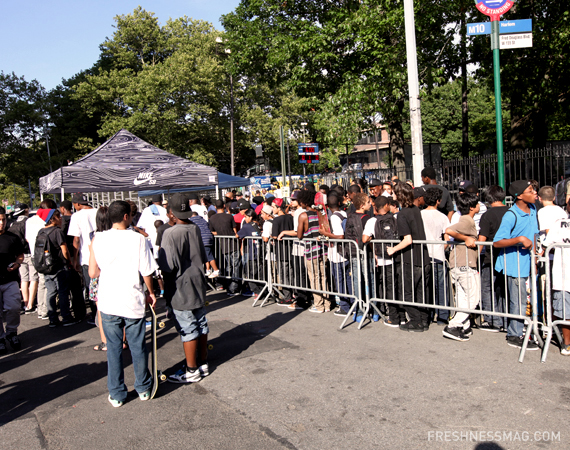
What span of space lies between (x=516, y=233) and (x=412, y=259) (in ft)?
4.30

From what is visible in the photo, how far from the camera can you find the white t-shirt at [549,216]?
18.0ft

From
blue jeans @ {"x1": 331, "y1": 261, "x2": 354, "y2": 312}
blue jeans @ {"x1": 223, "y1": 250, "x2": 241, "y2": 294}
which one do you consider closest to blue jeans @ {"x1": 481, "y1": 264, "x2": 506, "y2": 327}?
blue jeans @ {"x1": 331, "y1": 261, "x2": 354, "y2": 312}

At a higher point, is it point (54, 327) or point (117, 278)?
point (117, 278)

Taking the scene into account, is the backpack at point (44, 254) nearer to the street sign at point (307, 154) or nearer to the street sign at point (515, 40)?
the street sign at point (515, 40)

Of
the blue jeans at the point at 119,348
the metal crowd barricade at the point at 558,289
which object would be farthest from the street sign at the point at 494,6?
the blue jeans at the point at 119,348

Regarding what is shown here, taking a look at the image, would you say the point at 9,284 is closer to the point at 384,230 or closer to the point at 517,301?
the point at 384,230

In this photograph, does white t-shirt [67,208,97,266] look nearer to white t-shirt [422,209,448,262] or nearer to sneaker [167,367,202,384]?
sneaker [167,367,202,384]

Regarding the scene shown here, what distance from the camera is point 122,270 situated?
4285 mm

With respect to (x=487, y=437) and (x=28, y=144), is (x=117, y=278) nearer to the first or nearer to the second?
(x=487, y=437)

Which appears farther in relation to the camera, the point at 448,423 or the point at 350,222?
the point at 350,222

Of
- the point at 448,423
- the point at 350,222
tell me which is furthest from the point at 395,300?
the point at 448,423

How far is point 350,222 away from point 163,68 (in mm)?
32030

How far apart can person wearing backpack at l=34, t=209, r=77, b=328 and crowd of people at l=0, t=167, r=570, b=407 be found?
0.06ft

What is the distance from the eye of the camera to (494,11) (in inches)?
312
